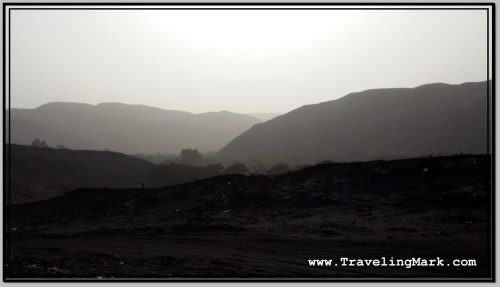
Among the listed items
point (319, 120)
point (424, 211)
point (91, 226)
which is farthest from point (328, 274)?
point (319, 120)

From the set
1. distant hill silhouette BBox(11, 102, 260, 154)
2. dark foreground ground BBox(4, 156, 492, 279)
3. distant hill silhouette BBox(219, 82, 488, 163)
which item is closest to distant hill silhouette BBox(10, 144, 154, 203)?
dark foreground ground BBox(4, 156, 492, 279)

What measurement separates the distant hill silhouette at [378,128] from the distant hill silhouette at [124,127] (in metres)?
33.6

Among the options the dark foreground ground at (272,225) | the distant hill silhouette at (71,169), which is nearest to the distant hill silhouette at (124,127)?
the distant hill silhouette at (71,169)

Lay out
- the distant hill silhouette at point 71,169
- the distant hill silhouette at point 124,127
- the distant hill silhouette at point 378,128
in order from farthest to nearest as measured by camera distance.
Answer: the distant hill silhouette at point 124,127, the distant hill silhouette at point 378,128, the distant hill silhouette at point 71,169

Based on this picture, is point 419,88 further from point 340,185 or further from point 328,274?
point 328,274

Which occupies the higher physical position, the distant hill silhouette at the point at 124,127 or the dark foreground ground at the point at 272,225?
the distant hill silhouette at the point at 124,127

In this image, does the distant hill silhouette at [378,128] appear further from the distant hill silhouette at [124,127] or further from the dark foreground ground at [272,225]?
the dark foreground ground at [272,225]

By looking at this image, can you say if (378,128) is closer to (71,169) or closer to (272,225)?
(71,169)

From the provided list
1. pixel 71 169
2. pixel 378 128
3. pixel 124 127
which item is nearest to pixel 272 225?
pixel 71 169

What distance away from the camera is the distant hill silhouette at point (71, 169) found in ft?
133

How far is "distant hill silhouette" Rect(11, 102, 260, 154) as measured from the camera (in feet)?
402

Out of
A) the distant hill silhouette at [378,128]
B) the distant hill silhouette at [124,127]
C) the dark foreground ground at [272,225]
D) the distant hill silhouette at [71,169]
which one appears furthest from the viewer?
the distant hill silhouette at [124,127]

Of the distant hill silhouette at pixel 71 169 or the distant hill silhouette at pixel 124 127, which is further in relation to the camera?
the distant hill silhouette at pixel 124 127

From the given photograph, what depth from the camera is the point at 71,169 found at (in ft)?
152
